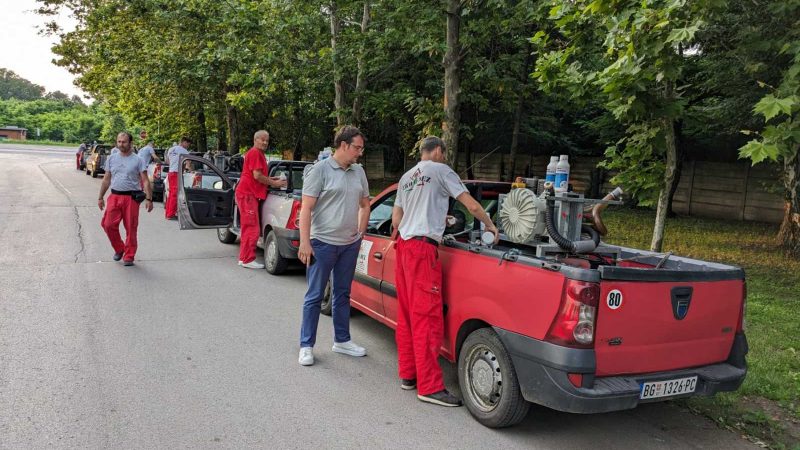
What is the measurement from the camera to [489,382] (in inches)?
151

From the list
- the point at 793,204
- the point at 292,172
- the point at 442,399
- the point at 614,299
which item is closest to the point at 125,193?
the point at 292,172

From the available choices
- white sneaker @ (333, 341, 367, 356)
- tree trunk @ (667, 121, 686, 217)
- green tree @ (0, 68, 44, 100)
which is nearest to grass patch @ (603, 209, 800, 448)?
tree trunk @ (667, 121, 686, 217)

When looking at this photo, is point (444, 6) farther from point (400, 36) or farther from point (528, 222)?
point (528, 222)

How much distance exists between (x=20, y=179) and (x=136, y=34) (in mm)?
7825

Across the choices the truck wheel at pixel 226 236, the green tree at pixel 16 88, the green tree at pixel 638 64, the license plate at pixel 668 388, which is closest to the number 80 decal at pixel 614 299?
the license plate at pixel 668 388

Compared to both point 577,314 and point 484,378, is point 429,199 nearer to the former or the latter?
point 484,378

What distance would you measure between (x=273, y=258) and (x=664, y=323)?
19.1 feet

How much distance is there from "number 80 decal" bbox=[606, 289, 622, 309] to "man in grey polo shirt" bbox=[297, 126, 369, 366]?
225cm

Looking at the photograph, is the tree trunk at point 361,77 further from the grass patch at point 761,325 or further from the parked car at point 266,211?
the grass patch at point 761,325

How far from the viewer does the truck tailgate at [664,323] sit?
3.34 metres

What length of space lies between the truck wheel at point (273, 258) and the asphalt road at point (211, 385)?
700mm

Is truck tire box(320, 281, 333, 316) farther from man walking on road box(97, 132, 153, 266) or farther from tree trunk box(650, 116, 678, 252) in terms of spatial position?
tree trunk box(650, 116, 678, 252)

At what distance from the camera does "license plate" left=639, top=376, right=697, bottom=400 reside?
345cm

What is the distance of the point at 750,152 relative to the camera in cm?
473
